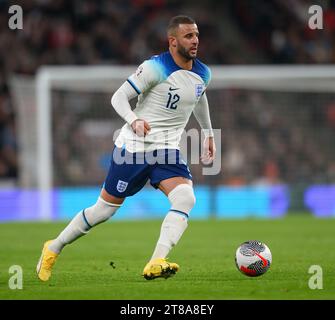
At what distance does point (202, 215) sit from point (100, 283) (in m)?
11.8

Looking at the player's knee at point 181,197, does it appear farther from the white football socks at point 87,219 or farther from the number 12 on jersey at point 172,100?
the number 12 on jersey at point 172,100

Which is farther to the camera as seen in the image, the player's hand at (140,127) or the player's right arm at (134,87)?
the player's right arm at (134,87)

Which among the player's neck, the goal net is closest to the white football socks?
the player's neck

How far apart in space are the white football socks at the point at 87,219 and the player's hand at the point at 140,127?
2.67ft

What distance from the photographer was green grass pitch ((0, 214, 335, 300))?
7.47 m

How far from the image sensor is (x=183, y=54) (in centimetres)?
845

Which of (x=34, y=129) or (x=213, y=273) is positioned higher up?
(x=34, y=129)

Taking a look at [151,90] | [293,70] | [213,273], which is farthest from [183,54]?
[293,70]

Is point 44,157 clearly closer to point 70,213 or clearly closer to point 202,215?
point 70,213

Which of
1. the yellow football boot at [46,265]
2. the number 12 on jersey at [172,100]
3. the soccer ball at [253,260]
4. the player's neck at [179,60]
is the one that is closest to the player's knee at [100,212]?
the yellow football boot at [46,265]

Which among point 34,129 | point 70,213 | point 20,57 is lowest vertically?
point 70,213

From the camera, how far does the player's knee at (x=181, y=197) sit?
27.0 feet

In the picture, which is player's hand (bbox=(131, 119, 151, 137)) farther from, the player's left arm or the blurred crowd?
the blurred crowd
